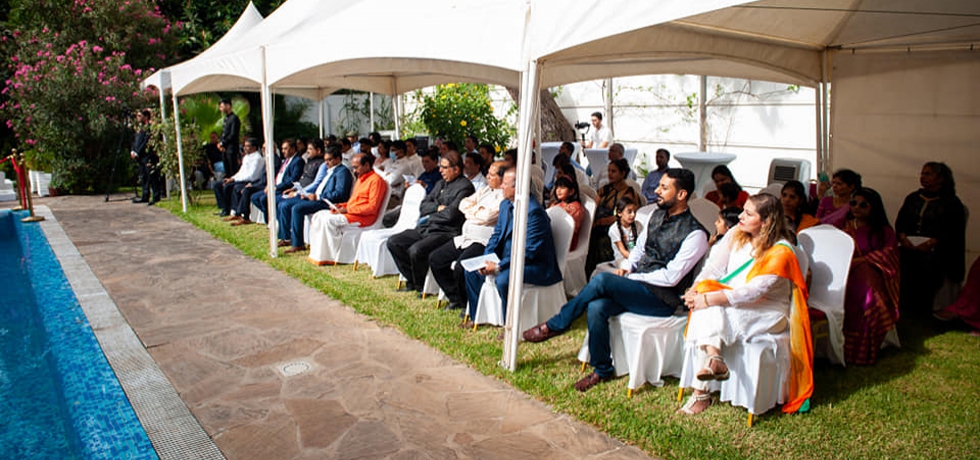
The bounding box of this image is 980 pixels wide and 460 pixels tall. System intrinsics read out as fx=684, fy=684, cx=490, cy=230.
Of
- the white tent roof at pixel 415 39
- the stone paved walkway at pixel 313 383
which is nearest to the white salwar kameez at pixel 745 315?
the stone paved walkway at pixel 313 383

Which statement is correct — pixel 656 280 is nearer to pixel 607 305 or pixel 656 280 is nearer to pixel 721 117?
pixel 607 305

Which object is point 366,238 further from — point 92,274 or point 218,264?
point 92,274

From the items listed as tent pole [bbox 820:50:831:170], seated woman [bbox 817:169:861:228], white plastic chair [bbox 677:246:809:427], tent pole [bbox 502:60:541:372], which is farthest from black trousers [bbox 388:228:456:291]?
tent pole [bbox 820:50:831:170]

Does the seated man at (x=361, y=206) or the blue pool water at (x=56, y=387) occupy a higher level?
the seated man at (x=361, y=206)

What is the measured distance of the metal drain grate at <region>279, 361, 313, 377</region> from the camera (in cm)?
472

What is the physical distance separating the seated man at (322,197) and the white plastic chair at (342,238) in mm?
460

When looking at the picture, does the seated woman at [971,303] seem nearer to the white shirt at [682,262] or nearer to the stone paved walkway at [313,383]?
the white shirt at [682,262]

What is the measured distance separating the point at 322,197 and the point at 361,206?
942 mm

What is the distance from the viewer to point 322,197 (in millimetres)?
8516

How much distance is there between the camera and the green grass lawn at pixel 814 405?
11.6 feet

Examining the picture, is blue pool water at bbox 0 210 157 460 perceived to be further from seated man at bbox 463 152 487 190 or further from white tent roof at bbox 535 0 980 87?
seated man at bbox 463 152 487 190

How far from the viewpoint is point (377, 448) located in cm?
364

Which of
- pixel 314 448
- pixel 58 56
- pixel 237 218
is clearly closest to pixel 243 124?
pixel 58 56

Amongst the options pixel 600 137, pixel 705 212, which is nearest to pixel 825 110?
pixel 705 212
